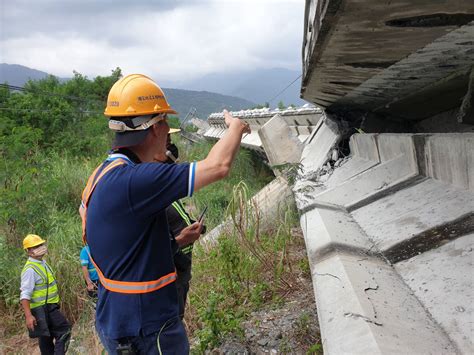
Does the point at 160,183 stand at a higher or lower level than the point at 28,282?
higher

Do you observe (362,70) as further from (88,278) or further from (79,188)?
(79,188)

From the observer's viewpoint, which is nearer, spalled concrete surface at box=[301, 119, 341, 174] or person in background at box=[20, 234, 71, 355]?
spalled concrete surface at box=[301, 119, 341, 174]

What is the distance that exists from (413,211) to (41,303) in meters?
5.34

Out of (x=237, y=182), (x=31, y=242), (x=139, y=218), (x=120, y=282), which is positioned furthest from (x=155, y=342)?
(x=237, y=182)

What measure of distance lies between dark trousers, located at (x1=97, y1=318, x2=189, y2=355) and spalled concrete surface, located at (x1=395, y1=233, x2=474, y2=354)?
1118 millimetres

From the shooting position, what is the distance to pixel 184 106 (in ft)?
477

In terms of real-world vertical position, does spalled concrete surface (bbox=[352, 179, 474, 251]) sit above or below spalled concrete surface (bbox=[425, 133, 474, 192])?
below

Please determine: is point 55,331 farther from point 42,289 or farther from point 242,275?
point 242,275

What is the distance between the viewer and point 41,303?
5.82 meters

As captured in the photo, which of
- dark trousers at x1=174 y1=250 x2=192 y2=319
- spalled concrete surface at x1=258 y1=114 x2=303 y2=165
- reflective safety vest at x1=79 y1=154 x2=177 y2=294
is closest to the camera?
reflective safety vest at x1=79 y1=154 x2=177 y2=294

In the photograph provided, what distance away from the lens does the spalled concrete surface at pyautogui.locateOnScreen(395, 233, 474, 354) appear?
117 centimetres

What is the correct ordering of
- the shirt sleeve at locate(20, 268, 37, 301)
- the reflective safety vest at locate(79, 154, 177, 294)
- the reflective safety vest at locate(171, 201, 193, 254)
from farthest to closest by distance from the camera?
the shirt sleeve at locate(20, 268, 37, 301) < the reflective safety vest at locate(171, 201, 193, 254) < the reflective safety vest at locate(79, 154, 177, 294)

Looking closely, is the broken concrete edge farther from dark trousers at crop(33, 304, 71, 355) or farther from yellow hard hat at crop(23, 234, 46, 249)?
dark trousers at crop(33, 304, 71, 355)

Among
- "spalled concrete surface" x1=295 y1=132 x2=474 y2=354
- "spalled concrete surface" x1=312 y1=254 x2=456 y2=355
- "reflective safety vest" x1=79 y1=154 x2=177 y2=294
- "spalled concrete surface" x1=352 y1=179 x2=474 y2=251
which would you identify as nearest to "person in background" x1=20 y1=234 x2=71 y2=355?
"reflective safety vest" x1=79 y1=154 x2=177 y2=294
